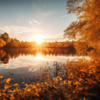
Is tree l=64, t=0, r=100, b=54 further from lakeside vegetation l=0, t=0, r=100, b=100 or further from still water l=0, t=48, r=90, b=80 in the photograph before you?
still water l=0, t=48, r=90, b=80

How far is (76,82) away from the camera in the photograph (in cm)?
666

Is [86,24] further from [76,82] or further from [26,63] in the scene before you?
[26,63]

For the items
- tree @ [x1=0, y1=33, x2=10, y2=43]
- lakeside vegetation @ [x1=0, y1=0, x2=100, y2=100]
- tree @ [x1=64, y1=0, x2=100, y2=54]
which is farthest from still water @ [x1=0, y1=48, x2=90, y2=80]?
tree @ [x1=0, y1=33, x2=10, y2=43]

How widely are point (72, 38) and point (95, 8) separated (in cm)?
380

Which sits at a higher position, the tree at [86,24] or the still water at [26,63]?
the tree at [86,24]

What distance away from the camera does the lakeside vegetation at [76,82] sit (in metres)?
5.24

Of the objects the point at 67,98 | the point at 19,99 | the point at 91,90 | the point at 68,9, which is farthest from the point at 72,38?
the point at 19,99

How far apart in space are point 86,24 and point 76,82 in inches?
263

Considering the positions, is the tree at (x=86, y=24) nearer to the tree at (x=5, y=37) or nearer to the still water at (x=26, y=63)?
the still water at (x=26, y=63)

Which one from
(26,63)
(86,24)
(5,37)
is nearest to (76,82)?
(86,24)

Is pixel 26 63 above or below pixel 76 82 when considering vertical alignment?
below

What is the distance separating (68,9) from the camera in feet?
29.6

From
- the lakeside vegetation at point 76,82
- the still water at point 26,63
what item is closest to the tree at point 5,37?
the still water at point 26,63

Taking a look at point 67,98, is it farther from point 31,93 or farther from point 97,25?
point 97,25
